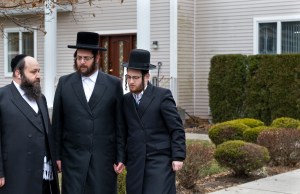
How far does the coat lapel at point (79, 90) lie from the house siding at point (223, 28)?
12399 mm

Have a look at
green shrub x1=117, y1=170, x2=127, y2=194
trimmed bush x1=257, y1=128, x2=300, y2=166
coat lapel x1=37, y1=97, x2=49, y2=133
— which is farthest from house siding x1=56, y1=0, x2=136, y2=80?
coat lapel x1=37, y1=97, x2=49, y2=133

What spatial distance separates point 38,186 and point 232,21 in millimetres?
13471

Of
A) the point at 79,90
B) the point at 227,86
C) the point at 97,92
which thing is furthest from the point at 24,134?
the point at 227,86

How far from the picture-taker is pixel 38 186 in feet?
18.7

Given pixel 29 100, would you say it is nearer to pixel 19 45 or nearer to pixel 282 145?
pixel 282 145

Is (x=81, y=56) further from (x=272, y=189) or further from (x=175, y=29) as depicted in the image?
(x=175, y=29)

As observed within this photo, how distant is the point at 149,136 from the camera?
19.2 ft

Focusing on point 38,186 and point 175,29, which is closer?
point 38,186

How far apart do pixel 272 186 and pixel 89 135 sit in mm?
4701

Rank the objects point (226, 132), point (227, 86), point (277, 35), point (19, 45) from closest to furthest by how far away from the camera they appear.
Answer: point (226, 132) < point (227, 86) < point (277, 35) < point (19, 45)

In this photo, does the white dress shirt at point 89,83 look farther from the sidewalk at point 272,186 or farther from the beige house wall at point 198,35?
the beige house wall at point 198,35

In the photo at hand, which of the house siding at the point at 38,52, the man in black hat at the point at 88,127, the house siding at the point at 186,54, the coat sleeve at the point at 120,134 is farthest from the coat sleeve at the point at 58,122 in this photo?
the house siding at the point at 38,52

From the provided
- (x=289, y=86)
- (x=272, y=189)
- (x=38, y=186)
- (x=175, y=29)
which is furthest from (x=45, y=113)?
(x=175, y=29)

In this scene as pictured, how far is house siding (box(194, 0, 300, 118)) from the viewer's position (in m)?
17.7
